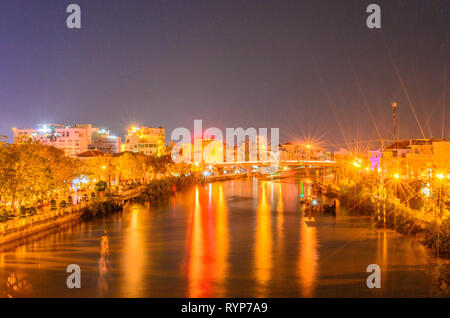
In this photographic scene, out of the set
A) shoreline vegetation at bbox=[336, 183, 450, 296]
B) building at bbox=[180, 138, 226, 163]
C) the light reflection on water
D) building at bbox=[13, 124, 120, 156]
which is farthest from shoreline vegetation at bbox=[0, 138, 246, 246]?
building at bbox=[180, 138, 226, 163]

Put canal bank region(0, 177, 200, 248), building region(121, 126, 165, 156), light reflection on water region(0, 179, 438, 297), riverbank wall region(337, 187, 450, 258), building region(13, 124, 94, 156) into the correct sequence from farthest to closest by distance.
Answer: building region(121, 126, 165, 156)
building region(13, 124, 94, 156)
canal bank region(0, 177, 200, 248)
riverbank wall region(337, 187, 450, 258)
light reflection on water region(0, 179, 438, 297)

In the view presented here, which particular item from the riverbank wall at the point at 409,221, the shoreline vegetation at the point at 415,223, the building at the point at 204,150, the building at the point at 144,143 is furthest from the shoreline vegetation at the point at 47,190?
the building at the point at 204,150

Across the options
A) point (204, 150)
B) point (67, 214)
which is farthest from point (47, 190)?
point (204, 150)

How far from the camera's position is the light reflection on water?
609 cm

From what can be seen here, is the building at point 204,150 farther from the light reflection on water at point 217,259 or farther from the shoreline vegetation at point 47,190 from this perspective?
the light reflection on water at point 217,259

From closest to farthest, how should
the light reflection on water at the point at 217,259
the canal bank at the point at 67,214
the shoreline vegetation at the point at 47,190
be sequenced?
the light reflection on water at the point at 217,259
the canal bank at the point at 67,214
the shoreline vegetation at the point at 47,190

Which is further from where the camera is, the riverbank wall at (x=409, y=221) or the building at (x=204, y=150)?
the building at (x=204, y=150)

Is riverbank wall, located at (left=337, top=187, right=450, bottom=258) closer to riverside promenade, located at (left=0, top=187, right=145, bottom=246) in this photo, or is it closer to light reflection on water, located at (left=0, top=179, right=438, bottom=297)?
light reflection on water, located at (left=0, top=179, right=438, bottom=297)

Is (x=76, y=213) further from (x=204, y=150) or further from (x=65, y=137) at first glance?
(x=204, y=150)

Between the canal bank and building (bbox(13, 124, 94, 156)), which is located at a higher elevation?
building (bbox(13, 124, 94, 156))

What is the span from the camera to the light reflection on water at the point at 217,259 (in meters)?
6.09

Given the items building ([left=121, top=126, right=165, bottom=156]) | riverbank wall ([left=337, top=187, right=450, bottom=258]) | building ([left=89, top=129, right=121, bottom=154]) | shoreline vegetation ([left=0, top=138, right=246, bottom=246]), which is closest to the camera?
riverbank wall ([left=337, top=187, right=450, bottom=258])
